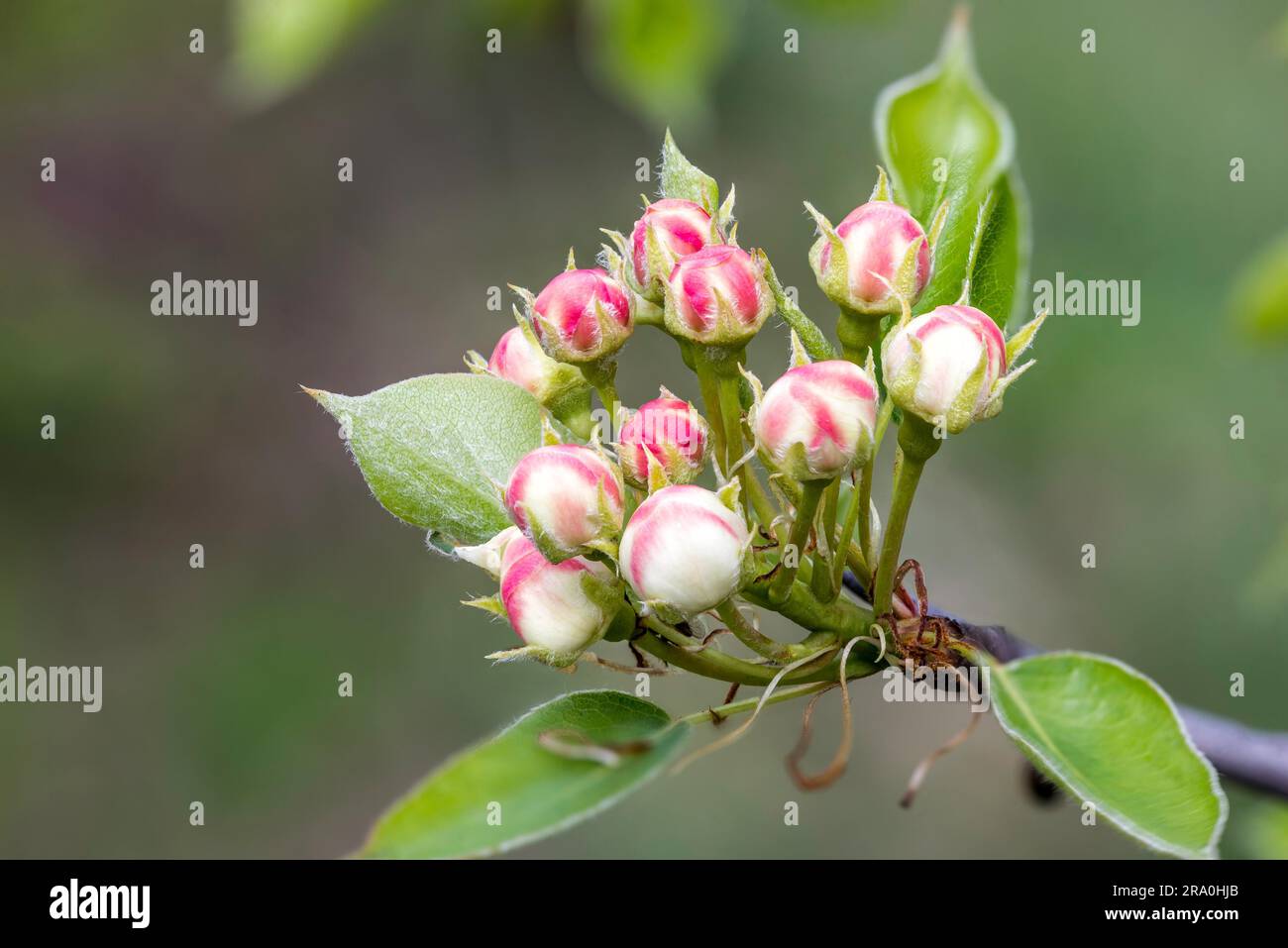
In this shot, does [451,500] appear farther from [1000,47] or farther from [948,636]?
[1000,47]

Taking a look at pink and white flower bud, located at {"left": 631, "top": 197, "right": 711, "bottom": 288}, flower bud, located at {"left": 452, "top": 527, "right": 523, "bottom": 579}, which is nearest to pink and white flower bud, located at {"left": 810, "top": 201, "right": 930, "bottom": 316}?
pink and white flower bud, located at {"left": 631, "top": 197, "right": 711, "bottom": 288}

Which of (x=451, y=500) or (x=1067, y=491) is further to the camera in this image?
(x=1067, y=491)

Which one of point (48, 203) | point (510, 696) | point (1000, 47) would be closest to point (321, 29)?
point (510, 696)

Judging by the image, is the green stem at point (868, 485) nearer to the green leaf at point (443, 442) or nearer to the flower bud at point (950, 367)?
the flower bud at point (950, 367)

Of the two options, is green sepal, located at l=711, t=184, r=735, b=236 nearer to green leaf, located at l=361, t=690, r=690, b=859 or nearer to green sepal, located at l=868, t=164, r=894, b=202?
green sepal, located at l=868, t=164, r=894, b=202

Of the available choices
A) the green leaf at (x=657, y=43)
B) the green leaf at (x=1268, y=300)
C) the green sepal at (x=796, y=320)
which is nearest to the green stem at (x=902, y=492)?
the green sepal at (x=796, y=320)
